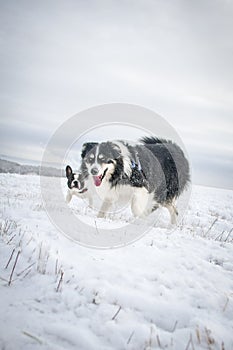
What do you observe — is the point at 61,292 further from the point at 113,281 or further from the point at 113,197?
the point at 113,197

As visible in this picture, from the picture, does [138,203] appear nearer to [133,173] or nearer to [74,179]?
[133,173]

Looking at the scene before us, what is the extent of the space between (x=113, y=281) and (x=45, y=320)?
779 mm

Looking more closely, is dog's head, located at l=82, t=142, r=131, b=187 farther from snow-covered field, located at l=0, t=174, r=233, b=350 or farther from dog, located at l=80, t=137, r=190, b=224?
snow-covered field, located at l=0, t=174, r=233, b=350

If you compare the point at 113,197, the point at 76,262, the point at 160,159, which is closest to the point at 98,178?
the point at 113,197

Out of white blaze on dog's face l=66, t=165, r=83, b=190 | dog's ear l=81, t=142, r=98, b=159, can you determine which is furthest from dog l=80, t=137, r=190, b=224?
white blaze on dog's face l=66, t=165, r=83, b=190

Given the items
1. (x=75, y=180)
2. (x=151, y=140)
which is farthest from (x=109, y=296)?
(x=151, y=140)

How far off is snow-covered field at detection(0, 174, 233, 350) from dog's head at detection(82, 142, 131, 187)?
2.83m

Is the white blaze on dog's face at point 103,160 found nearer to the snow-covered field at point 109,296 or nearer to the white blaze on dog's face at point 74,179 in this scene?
the white blaze on dog's face at point 74,179

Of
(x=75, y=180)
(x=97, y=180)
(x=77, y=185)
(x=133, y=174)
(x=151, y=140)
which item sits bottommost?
(x=77, y=185)

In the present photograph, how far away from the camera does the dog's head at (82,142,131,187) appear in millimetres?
5752

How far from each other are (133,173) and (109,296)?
4102 mm

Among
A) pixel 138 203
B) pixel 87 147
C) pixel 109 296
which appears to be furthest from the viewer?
pixel 87 147

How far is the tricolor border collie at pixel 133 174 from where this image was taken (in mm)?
5809

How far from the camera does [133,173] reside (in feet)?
19.2
